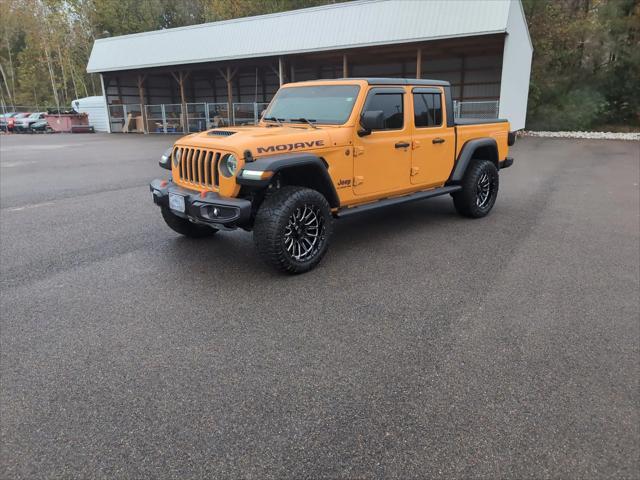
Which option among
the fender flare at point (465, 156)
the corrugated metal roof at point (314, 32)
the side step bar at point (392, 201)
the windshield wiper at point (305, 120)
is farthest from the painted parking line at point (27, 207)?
the corrugated metal roof at point (314, 32)

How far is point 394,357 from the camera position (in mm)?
3367

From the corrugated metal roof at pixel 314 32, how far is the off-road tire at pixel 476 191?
475 inches

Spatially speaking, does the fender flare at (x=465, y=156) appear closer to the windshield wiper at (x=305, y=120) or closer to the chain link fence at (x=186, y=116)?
the windshield wiper at (x=305, y=120)

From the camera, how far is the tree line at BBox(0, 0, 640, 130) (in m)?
25.0

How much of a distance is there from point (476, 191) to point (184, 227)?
4161 millimetres

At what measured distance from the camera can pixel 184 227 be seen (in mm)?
5969

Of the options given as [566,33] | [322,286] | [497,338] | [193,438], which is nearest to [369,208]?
[322,286]

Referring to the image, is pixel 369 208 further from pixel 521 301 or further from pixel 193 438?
pixel 193 438

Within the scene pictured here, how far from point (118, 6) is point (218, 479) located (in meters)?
50.1

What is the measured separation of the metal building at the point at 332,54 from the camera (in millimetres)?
18625

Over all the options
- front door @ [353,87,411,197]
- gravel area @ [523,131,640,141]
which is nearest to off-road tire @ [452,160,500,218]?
front door @ [353,87,411,197]

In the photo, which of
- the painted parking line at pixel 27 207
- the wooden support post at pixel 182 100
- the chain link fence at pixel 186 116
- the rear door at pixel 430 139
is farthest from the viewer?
the wooden support post at pixel 182 100

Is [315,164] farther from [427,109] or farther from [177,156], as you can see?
[427,109]

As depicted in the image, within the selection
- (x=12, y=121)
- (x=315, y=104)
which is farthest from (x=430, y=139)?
(x=12, y=121)
